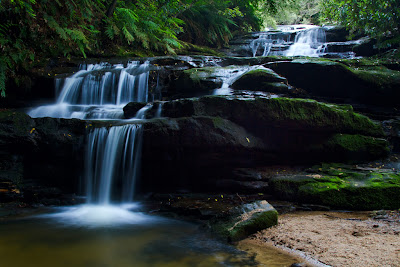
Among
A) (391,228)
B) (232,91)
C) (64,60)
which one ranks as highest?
(64,60)

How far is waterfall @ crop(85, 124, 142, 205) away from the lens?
5.80m

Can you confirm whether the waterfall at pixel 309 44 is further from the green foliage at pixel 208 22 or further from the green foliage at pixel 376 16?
the green foliage at pixel 208 22

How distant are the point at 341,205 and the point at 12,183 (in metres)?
6.42

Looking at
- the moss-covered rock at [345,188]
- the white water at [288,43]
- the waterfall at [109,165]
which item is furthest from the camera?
the white water at [288,43]

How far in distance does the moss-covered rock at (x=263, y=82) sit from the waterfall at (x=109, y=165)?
361 centimetres

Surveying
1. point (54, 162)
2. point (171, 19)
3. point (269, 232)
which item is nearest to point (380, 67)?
point (269, 232)

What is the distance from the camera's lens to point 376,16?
9484mm

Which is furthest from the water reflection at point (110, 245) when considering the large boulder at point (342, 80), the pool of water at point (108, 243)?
the large boulder at point (342, 80)

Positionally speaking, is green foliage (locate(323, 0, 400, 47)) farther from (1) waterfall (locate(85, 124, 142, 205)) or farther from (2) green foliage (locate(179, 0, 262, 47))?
(1) waterfall (locate(85, 124, 142, 205))

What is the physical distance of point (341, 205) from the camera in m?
4.73

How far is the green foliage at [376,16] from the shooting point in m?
9.29

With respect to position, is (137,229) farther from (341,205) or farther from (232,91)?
(232,91)

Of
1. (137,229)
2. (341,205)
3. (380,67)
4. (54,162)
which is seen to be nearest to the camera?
Answer: (137,229)

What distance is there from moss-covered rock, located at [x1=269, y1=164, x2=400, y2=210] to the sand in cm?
36
